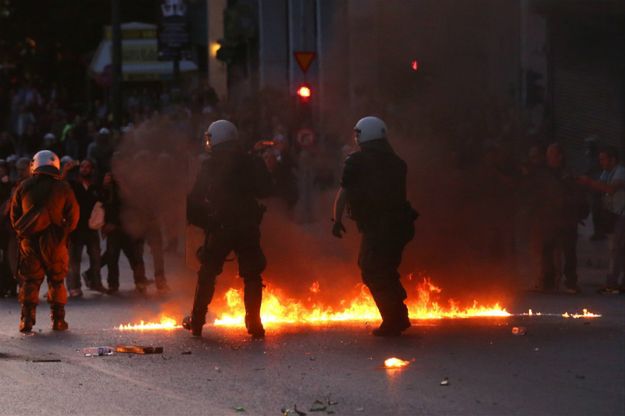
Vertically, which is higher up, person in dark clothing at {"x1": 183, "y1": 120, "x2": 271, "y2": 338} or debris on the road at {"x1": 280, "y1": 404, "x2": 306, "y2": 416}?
person in dark clothing at {"x1": 183, "y1": 120, "x2": 271, "y2": 338}

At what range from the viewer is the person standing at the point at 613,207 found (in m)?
16.7

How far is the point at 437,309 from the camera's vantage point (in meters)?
13.9

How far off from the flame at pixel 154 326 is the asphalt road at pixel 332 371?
7.7 inches

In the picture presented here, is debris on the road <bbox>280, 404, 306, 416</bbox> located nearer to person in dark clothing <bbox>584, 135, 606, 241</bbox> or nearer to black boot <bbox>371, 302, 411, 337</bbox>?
black boot <bbox>371, 302, 411, 337</bbox>

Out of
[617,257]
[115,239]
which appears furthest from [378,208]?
[115,239]

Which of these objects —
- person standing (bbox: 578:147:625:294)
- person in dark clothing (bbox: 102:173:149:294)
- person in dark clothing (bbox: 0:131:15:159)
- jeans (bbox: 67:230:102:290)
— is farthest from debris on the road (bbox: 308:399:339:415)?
person in dark clothing (bbox: 0:131:15:159)

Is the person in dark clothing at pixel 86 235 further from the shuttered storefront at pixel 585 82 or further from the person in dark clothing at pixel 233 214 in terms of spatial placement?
the shuttered storefront at pixel 585 82

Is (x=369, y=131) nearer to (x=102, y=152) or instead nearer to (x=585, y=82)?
(x=102, y=152)

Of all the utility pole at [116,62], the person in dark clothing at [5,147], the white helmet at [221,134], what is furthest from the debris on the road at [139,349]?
the utility pole at [116,62]

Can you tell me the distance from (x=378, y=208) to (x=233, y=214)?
1093 millimetres

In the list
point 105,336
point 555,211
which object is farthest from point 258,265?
point 555,211

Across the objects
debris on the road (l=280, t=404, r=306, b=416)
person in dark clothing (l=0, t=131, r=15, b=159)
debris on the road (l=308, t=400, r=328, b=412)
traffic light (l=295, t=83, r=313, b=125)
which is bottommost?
debris on the road (l=280, t=404, r=306, b=416)

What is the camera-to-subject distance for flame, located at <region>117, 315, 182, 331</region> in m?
13.3

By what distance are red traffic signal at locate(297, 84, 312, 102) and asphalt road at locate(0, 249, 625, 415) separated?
1444 cm
